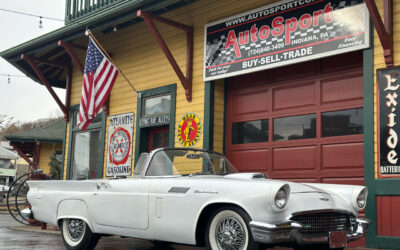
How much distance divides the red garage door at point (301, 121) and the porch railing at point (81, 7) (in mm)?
3567

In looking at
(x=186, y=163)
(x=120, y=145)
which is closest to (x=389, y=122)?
(x=186, y=163)

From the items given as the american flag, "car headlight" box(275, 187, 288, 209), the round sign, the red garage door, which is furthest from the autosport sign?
"car headlight" box(275, 187, 288, 209)

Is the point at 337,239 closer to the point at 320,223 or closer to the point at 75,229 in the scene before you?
the point at 320,223

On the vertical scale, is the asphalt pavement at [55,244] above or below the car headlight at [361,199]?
below

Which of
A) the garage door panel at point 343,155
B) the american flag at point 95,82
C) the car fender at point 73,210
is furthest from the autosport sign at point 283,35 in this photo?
the car fender at point 73,210

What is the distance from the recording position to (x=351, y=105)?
8.11 meters

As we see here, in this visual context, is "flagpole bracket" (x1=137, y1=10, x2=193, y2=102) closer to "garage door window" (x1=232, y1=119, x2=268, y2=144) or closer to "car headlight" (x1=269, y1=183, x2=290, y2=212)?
"garage door window" (x1=232, y1=119, x2=268, y2=144)

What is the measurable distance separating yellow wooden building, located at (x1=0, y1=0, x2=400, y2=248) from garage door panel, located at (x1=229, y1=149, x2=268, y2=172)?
20 mm

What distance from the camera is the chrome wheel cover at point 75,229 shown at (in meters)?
6.59

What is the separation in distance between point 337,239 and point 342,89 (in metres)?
4.02

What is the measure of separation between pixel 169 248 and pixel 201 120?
3.42 meters

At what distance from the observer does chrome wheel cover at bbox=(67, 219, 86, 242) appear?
6591mm

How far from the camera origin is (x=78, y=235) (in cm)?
663

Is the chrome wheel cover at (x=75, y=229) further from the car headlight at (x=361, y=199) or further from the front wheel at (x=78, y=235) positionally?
the car headlight at (x=361, y=199)
